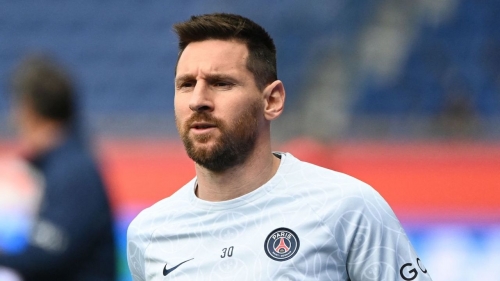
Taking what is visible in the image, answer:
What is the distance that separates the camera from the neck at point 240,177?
8.12 feet

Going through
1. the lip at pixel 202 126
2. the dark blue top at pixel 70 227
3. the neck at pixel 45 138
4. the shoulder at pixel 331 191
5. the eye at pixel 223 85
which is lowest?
the dark blue top at pixel 70 227

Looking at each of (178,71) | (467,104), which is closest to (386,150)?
(467,104)

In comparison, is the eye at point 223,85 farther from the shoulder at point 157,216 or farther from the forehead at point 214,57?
the shoulder at point 157,216

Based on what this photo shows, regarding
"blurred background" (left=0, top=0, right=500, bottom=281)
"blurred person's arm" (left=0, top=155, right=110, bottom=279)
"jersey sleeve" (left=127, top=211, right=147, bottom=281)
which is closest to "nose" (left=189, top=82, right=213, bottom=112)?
"jersey sleeve" (left=127, top=211, right=147, bottom=281)

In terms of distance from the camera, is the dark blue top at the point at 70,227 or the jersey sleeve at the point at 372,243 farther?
the dark blue top at the point at 70,227

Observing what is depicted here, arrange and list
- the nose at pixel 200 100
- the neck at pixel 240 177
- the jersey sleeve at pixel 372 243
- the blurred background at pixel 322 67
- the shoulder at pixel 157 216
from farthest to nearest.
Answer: the blurred background at pixel 322 67, the shoulder at pixel 157 216, the neck at pixel 240 177, the nose at pixel 200 100, the jersey sleeve at pixel 372 243

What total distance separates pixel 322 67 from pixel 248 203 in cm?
780

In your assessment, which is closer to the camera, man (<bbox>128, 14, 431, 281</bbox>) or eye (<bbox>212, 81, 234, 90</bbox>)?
man (<bbox>128, 14, 431, 281</bbox>)

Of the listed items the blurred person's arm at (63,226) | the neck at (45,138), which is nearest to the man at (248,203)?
the blurred person's arm at (63,226)

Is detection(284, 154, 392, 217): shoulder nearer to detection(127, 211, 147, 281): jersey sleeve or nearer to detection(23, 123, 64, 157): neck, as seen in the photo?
detection(127, 211, 147, 281): jersey sleeve

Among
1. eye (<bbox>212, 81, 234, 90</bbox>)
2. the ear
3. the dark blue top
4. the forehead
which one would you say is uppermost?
the forehead

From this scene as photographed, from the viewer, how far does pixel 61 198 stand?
10.6 feet

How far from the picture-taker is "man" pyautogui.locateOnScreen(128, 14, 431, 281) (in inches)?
89.3

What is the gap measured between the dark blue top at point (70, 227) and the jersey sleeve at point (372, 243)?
1.33 m
